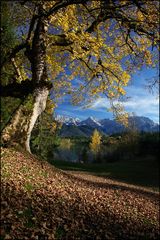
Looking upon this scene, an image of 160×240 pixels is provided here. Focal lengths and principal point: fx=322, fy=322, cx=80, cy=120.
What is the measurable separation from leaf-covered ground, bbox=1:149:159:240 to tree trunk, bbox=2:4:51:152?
1.03 m

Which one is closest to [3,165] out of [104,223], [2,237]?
[104,223]

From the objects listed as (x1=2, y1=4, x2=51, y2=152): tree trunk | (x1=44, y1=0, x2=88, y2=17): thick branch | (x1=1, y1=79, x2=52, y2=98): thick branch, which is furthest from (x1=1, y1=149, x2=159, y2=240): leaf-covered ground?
(x1=44, y1=0, x2=88, y2=17): thick branch

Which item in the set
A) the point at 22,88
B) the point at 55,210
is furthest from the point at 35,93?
the point at 55,210

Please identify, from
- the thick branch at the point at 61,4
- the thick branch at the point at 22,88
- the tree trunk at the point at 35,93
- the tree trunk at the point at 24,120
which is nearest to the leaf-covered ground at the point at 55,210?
the tree trunk at the point at 24,120

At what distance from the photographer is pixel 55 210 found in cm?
948

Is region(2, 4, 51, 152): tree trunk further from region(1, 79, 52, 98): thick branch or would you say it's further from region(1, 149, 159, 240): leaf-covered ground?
region(1, 149, 159, 240): leaf-covered ground

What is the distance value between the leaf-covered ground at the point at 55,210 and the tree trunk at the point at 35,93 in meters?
1.03

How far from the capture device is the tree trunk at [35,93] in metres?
14.9

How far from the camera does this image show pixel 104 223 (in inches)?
412

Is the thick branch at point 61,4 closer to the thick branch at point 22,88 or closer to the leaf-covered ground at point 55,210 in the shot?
the thick branch at point 22,88

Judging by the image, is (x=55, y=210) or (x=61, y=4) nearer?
(x=55, y=210)

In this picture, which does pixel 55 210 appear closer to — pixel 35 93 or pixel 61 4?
pixel 35 93

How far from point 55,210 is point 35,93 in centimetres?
722

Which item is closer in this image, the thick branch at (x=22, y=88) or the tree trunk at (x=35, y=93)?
the tree trunk at (x=35, y=93)
